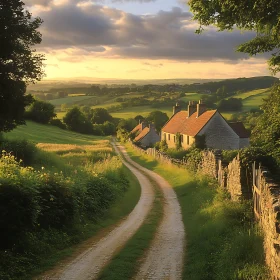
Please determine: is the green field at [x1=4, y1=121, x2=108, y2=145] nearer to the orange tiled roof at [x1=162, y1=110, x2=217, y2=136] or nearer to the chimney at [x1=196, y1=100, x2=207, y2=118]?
the orange tiled roof at [x1=162, y1=110, x2=217, y2=136]

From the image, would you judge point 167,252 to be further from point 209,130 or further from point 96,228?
point 209,130

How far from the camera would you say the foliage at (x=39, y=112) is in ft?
320

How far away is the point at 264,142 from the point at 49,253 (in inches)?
583

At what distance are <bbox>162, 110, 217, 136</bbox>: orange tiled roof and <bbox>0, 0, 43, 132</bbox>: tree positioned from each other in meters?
30.9

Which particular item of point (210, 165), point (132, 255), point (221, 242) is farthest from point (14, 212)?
point (210, 165)

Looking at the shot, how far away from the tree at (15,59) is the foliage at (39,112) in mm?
69291

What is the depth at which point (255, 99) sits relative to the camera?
448 feet

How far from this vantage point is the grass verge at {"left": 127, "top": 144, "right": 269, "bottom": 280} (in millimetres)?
10234

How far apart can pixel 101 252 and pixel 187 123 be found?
161 feet

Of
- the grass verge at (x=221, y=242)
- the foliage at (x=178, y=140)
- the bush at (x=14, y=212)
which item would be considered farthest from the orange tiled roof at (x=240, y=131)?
the bush at (x=14, y=212)

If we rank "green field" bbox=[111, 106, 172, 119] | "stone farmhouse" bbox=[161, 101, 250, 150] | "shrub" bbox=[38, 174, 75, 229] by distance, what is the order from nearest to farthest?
"shrub" bbox=[38, 174, 75, 229] < "stone farmhouse" bbox=[161, 101, 250, 150] < "green field" bbox=[111, 106, 172, 119]

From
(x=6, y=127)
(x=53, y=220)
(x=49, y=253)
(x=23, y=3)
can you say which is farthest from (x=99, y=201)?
(x=23, y=3)

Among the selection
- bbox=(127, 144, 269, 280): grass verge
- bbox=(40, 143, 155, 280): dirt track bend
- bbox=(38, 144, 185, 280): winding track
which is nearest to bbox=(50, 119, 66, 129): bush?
bbox=(40, 143, 155, 280): dirt track bend

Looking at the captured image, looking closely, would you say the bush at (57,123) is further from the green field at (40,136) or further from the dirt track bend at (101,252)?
the dirt track bend at (101,252)
